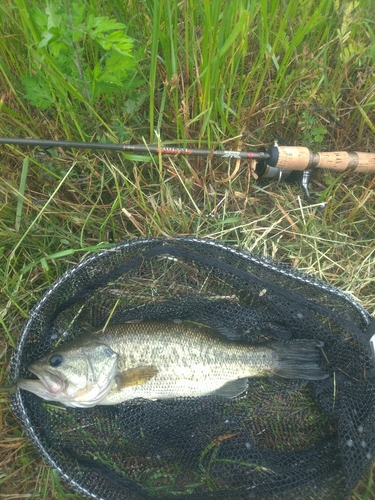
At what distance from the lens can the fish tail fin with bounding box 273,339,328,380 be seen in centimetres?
225

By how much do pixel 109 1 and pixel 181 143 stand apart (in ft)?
→ 2.62

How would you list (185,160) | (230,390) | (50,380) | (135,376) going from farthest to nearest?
1. (185,160)
2. (230,390)
3. (135,376)
4. (50,380)

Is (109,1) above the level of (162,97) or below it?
above

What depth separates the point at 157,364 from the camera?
2.17m

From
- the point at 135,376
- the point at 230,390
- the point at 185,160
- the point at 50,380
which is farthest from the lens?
the point at 185,160

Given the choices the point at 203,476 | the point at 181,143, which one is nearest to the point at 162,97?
the point at 181,143

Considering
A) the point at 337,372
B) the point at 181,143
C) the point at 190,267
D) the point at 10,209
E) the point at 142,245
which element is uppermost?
the point at 181,143

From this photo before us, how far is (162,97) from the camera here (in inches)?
92.8

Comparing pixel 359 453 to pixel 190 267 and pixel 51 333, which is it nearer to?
pixel 190 267

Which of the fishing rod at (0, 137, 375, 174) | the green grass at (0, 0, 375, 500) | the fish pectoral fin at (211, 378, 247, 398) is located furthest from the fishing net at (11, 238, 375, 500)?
the fishing rod at (0, 137, 375, 174)

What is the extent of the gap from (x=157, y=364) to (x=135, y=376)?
127 millimetres

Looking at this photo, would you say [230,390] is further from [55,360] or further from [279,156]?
[279,156]

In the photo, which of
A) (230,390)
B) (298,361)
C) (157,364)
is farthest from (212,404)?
(298,361)

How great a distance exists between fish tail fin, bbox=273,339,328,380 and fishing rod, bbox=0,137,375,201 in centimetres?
88
